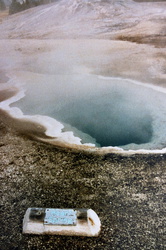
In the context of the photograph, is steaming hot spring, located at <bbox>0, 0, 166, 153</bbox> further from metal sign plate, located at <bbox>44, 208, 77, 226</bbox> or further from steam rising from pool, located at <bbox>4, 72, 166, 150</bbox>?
metal sign plate, located at <bbox>44, 208, 77, 226</bbox>

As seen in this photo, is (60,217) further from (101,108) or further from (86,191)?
(101,108)

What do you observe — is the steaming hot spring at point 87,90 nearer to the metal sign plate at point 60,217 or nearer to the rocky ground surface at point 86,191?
the rocky ground surface at point 86,191

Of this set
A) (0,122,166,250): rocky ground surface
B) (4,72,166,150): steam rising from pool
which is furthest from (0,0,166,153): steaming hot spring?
(0,122,166,250): rocky ground surface

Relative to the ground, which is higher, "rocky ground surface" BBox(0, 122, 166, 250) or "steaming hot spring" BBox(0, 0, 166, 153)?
"steaming hot spring" BBox(0, 0, 166, 153)

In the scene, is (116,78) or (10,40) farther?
(10,40)

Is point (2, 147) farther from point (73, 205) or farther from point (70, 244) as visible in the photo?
point (70, 244)

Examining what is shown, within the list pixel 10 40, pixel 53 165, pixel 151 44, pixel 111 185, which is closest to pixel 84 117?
pixel 53 165

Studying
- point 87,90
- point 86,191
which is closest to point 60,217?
point 86,191
